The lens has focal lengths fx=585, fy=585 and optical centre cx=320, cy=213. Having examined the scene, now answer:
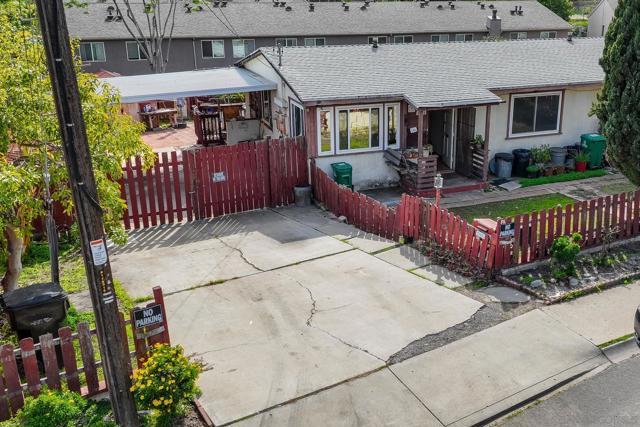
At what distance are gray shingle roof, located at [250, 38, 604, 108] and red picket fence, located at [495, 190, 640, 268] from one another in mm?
5957

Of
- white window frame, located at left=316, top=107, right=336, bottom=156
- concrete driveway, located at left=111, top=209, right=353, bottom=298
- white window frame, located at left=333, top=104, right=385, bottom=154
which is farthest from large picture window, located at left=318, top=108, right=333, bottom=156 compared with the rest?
concrete driveway, located at left=111, top=209, right=353, bottom=298

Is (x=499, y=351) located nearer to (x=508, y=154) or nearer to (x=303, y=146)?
(x=303, y=146)

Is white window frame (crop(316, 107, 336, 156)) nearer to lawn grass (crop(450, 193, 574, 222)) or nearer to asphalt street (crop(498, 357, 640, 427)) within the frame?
lawn grass (crop(450, 193, 574, 222))

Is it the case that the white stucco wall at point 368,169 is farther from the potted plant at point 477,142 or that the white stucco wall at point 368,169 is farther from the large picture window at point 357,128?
the potted plant at point 477,142

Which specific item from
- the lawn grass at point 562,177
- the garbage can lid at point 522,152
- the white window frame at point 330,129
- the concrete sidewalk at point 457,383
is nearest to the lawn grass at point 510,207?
the lawn grass at point 562,177

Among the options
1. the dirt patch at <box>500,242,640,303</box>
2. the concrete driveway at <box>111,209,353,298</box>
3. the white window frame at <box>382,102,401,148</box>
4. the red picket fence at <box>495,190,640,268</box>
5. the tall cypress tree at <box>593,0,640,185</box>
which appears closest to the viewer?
the dirt patch at <box>500,242,640,303</box>

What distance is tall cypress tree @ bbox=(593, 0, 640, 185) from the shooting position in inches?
453

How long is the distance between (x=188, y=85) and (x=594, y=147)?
13.8 metres

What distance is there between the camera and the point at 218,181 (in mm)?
15133

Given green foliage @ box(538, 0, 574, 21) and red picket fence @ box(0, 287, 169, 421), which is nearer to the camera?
red picket fence @ box(0, 287, 169, 421)

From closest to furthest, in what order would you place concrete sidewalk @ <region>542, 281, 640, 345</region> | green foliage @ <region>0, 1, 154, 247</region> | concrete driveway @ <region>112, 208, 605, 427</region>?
concrete driveway @ <region>112, 208, 605, 427</region>, green foliage @ <region>0, 1, 154, 247</region>, concrete sidewalk @ <region>542, 281, 640, 345</region>

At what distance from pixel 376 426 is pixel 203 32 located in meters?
35.1

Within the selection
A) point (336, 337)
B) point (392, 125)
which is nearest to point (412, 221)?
point (336, 337)

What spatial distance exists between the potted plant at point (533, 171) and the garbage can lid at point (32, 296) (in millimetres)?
15033
